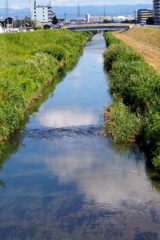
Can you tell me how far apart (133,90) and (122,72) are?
6225mm

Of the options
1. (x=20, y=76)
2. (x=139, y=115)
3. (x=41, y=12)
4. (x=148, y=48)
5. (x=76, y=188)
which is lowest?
(x=76, y=188)

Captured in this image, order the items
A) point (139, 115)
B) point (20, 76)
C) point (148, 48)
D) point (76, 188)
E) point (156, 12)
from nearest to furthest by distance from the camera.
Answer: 1. point (76, 188)
2. point (139, 115)
3. point (20, 76)
4. point (148, 48)
5. point (156, 12)

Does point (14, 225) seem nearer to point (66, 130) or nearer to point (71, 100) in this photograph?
point (66, 130)

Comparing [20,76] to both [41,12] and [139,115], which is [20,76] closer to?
[139,115]

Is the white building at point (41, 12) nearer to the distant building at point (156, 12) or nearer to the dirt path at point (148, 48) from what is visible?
the distant building at point (156, 12)

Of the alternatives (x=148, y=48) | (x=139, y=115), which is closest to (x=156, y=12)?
(x=148, y=48)

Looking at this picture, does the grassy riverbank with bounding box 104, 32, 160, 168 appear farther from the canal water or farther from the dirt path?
the dirt path

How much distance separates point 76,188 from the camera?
1202 centimetres

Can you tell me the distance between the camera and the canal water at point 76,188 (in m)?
9.88

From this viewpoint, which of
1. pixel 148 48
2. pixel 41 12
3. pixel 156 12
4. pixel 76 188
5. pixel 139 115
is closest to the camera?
pixel 76 188

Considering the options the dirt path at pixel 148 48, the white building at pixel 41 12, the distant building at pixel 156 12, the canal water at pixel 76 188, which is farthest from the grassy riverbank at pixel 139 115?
the white building at pixel 41 12

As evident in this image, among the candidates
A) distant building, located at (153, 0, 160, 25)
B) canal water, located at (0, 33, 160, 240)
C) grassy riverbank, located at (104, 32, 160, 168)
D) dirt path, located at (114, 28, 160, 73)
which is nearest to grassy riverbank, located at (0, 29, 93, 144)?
canal water, located at (0, 33, 160, 240)

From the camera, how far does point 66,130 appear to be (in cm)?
1756

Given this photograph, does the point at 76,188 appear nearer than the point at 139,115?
Yes
